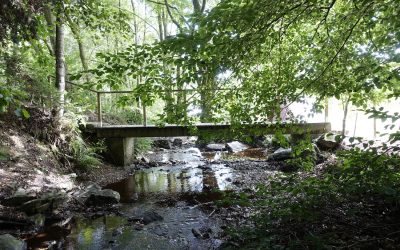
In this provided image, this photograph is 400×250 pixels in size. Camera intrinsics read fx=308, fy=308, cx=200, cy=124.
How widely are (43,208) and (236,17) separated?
218 inches

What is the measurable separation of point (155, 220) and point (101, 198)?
1.70 meters

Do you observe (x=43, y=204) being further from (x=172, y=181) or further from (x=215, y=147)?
(x=215, y=147)

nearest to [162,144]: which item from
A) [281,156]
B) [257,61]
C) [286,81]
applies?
[281,156]

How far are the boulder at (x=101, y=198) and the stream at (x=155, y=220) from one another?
25cm

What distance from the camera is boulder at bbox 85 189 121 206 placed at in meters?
7.20

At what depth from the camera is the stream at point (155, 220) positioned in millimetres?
5281

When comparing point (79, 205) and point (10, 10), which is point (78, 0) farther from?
point (79, 205)

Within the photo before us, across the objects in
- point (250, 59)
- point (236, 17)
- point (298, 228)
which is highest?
point (236, 17)

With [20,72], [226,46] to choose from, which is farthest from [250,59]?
[20,72]

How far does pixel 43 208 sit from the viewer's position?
623 centimetres

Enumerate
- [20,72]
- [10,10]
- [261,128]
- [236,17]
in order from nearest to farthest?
[236,17] → [261,128] → [10,10] → [20,72]

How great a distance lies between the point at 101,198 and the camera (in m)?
7.30

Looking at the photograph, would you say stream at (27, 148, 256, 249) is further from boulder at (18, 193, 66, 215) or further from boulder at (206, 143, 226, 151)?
boulder at (206, 143, 226, 151)

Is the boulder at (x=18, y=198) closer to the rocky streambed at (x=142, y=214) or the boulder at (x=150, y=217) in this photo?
the rocky streambed at (x=142, y=214)
